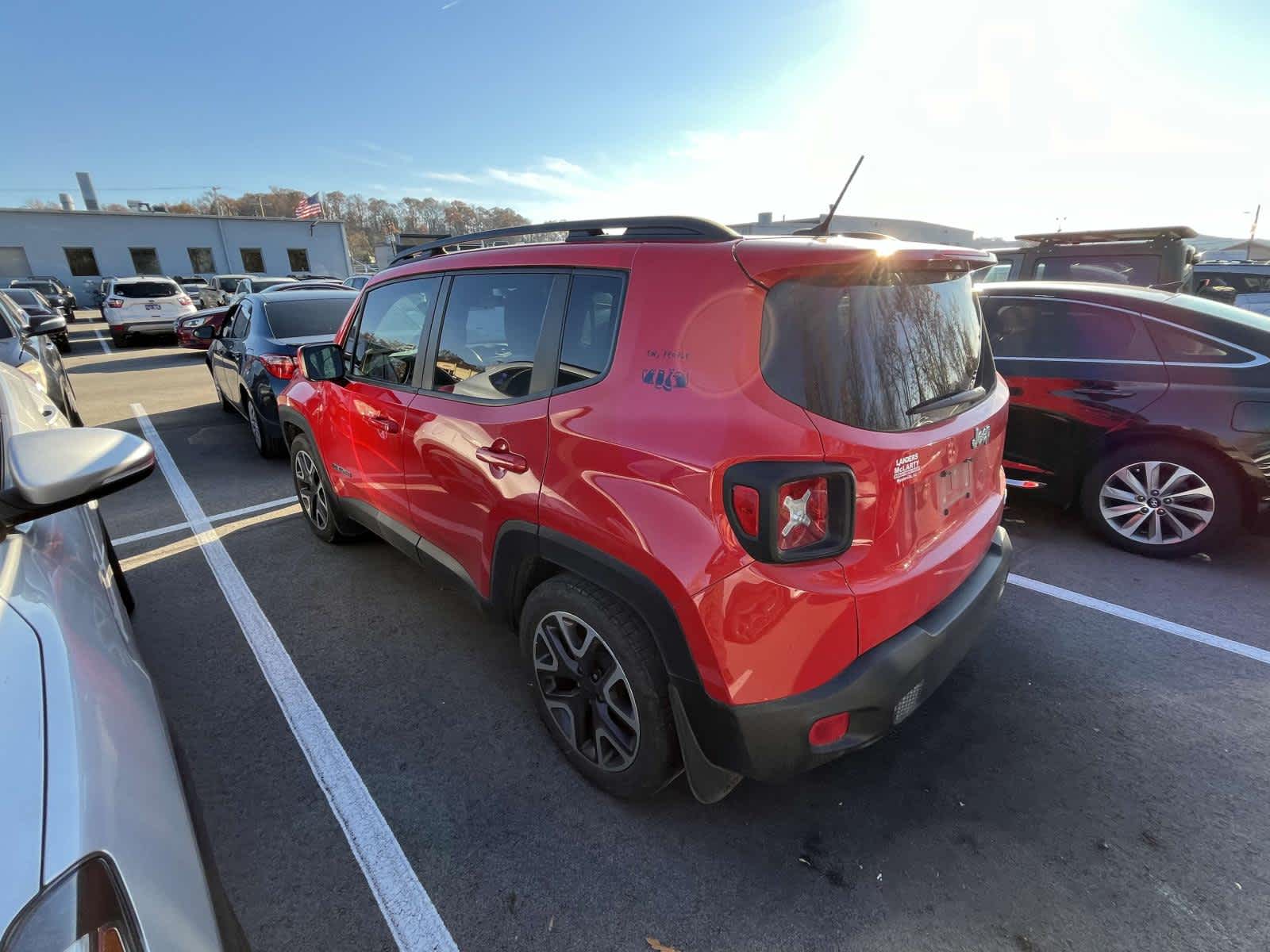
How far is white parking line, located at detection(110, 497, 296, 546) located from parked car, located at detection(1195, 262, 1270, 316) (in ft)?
42.3

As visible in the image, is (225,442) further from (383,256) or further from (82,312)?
(82,312)

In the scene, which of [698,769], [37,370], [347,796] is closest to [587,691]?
[698,769]

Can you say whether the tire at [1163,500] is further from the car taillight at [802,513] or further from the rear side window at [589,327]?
the rear side window at [589,327]

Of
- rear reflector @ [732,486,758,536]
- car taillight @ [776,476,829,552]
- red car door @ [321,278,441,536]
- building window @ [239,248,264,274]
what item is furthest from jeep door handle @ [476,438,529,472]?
building window @ [239,248,264,274]

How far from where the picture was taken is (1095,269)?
22.8ft

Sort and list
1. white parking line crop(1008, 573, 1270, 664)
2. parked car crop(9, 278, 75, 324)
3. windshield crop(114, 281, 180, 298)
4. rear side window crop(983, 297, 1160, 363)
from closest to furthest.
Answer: white parking line crop(1008, 573, 1270, 664) < rear side window crop(983, 297, 1160, 363) < windshield crop(114, 281, 180, 298) < parked car crop(9, 278, 75, 324)

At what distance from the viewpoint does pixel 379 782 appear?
90.9 inches

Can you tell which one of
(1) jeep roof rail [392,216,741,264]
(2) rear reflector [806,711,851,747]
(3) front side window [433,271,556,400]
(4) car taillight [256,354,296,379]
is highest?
(1) jeep roof rail [392,216,741,264]

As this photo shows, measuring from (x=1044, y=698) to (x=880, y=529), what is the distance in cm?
167

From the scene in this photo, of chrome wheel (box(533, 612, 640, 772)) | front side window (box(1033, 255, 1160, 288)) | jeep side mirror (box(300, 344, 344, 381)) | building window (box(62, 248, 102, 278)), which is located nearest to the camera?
chrome wheel (box(533, 612, 640, 772))

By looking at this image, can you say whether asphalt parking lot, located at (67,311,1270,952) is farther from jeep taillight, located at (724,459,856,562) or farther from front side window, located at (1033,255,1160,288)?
front side window, located at (1033,255,1160,288)

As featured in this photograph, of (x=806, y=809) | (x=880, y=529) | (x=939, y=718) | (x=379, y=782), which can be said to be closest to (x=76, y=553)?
(x=379, y=782)

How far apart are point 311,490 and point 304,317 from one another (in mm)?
3122

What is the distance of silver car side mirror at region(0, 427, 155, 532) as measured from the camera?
139 cm
